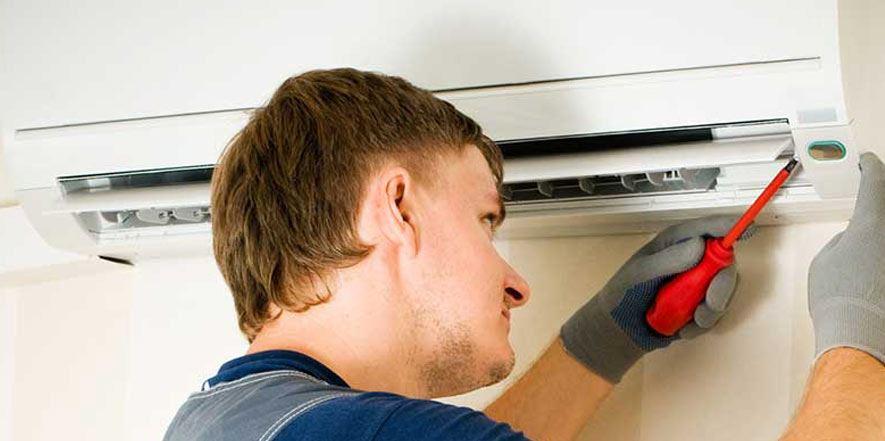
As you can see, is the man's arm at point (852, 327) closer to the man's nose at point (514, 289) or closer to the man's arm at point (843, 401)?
the man's arm at point (843, 401)

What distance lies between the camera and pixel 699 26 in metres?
1.34

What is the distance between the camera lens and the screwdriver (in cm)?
147

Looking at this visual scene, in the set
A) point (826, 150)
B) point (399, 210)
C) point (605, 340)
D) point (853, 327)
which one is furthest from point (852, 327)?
point (399, 210)

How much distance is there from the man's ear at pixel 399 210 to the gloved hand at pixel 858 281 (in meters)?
0.43

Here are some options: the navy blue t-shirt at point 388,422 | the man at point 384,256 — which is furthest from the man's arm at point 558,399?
the navy blue t-shirt at point 388,422

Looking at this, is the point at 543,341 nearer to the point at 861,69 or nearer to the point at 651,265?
the point at 651,265

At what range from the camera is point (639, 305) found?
5.10ft

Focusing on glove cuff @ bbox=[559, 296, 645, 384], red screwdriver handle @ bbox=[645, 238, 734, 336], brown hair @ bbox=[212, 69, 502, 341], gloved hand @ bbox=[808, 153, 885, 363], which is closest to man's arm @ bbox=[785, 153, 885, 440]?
gloved hand @ bbox=[808, 153, 885, 363]

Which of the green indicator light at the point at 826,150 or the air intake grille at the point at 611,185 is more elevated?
the green indicator light at the point at 826,150

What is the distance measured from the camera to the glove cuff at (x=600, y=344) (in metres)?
1.58

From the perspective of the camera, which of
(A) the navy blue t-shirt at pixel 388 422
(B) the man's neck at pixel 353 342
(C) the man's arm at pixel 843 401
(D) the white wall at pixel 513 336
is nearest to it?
(A) the navy blue t-shirt at pixel 388 422

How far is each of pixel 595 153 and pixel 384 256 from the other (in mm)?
301

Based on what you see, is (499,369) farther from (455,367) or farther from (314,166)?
(314,166)

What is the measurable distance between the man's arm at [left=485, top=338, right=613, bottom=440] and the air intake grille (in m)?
0.19
